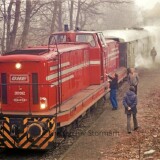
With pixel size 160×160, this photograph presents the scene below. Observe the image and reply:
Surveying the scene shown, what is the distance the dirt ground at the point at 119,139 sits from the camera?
884 cm

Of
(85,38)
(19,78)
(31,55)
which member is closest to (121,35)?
(85,38)

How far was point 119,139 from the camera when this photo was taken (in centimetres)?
1023

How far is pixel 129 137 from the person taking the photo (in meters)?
10.4

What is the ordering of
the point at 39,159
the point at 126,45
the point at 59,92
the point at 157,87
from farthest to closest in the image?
1. the point at 126,45
2. the point at 157,87
3. the point at 59,92
4. the point at 39,159

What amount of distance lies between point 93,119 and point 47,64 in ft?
13.5

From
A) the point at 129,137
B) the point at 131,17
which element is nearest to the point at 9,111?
the point at 129,137

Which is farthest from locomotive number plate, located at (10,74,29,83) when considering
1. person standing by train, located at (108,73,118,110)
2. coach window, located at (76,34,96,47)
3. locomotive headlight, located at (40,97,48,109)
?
person standing by train, located at (108,73,118,110)

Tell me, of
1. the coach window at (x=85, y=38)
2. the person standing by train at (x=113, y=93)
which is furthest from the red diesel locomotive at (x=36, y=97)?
the person standing by train at (x=113, y=93)

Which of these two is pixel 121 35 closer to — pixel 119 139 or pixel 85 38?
pixel 85 38

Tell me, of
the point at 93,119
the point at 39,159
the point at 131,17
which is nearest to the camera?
the point at 39,159

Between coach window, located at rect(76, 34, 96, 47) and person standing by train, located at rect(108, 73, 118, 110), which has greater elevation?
coach window, located at rect(76, 34, 96, 47)

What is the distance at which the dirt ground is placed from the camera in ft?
29.0

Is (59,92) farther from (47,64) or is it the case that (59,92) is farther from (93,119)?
(93,119)

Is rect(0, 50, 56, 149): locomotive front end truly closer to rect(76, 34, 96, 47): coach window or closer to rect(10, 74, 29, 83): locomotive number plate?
rect(10, 74, 29, 83): locomotive number plate
